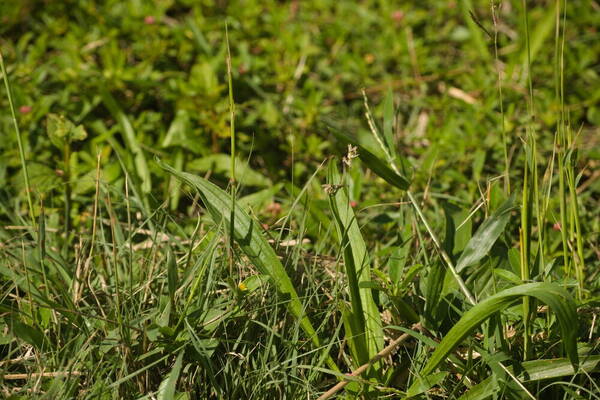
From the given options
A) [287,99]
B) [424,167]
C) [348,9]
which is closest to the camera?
[424,167]

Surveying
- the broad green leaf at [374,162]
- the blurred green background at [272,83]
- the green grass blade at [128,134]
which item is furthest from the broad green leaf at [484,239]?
the green grass blade at [128,134]

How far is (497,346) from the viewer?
1.54 meters

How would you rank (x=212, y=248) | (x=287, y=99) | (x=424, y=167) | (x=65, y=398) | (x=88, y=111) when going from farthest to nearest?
1. (x=287, y=99)
2. (x=88, y=111)
3. (x=424, y=167)
4. (x=212, y=248)
5. (x=65, y=398)

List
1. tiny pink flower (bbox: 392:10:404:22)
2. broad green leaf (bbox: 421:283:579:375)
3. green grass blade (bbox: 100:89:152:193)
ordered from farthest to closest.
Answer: tiny pink flower (bbox: 392:10:404:22), green grass blade (bbox: 100:89:152:193), broad green leaf (bbox: 421:283:579:375)

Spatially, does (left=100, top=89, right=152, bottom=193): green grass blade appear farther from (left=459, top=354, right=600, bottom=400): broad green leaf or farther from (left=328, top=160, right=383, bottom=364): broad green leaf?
(left=459, top=354, right=600, bottom=400): broad green leaf

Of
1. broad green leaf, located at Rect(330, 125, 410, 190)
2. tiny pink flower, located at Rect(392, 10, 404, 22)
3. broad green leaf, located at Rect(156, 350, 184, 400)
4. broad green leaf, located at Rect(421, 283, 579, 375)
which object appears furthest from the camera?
tiny pink flower, located at Rect(392, 10, 404, 22)

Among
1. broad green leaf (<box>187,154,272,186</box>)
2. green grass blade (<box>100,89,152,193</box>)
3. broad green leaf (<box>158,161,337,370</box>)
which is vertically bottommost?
broad green leaf (<box>187,154,272,186</box>)

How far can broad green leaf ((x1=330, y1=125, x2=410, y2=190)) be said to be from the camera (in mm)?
1541

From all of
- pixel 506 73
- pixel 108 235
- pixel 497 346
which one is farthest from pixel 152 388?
pixel 506 73

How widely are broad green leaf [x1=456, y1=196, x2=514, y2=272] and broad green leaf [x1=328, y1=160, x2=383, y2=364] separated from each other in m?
0.24

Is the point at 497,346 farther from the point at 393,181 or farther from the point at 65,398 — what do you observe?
the point at 65,398

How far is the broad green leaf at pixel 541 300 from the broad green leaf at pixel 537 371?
0.07 meters

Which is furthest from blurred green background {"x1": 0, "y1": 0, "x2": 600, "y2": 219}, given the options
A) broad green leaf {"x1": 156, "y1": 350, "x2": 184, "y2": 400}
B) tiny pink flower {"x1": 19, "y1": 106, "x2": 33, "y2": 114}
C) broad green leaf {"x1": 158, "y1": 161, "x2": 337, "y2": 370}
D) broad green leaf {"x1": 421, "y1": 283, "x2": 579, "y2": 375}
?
broad green leaf {"x1": 421, "y1": 283, "x2": 579, "y2": 375}

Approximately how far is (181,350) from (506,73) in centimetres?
222
